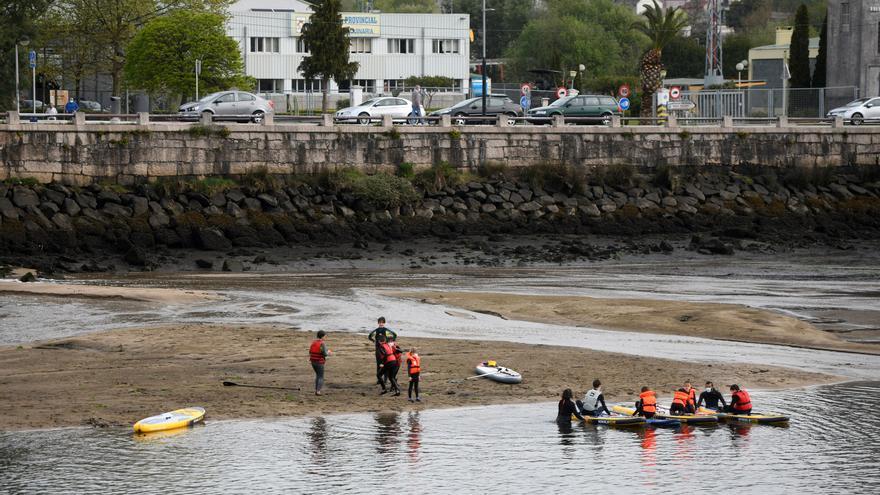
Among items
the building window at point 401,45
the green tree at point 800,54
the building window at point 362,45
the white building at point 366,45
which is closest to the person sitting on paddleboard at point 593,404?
the green tree at point 800,54

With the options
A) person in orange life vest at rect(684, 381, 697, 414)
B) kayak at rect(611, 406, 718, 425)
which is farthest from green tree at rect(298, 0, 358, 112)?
person in orange life vest at rect(684, 381, 697, 414)

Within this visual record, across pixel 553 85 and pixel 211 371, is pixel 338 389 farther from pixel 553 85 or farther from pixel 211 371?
pixel 553 85

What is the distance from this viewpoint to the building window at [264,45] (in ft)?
290

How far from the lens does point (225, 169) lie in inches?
1826

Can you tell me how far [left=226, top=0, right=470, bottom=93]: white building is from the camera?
88188mm

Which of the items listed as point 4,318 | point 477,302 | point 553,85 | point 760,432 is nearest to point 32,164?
point 4,318

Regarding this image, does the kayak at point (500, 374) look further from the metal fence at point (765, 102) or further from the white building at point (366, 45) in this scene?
the white building at point (366, 45)

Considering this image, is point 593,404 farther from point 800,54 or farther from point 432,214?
point 800,54

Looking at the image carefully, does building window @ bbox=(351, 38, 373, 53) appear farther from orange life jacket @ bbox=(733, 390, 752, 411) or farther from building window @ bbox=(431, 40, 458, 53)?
orange life jacket @ bbox=(733, 390, 752, 411)

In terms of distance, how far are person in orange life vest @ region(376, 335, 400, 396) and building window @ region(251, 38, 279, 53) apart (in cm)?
6822

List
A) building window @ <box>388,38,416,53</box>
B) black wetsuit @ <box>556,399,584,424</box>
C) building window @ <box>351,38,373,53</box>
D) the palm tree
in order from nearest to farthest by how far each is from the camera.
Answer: black wetsuit @ <box>556,399,584,424</box> → the palm tree → building window @ <box>351,38,373,53</box> → building window @ <box>388,38,416,53</box>

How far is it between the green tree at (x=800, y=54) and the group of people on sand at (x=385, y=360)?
5591 cm

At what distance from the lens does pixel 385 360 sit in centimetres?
2255

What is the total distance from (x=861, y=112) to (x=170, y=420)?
4493 cm
